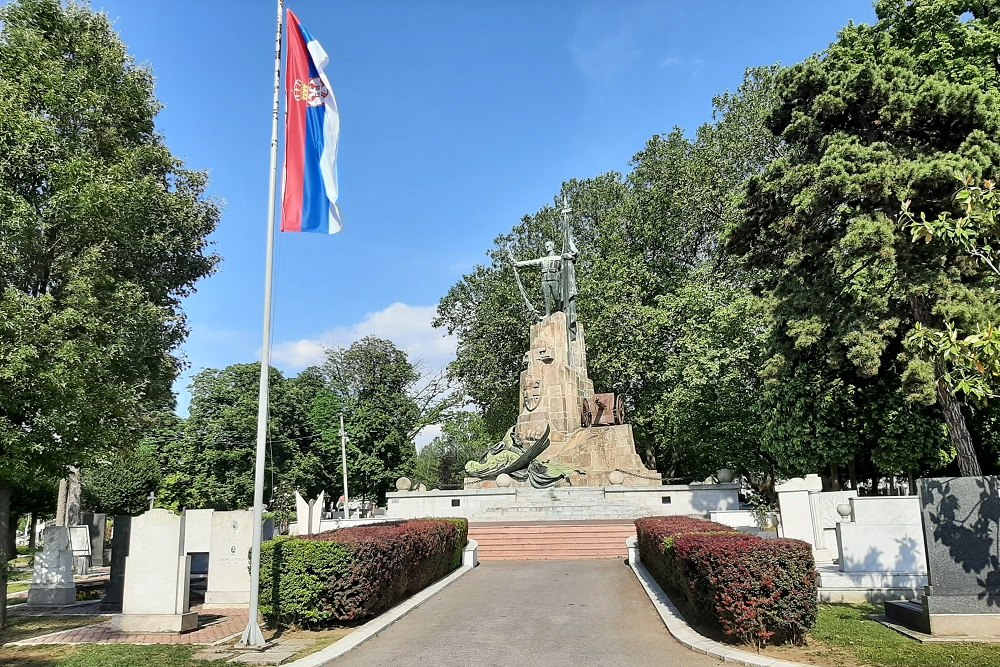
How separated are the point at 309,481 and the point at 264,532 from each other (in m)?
27.6

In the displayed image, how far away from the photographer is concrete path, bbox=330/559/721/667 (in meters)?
7.43

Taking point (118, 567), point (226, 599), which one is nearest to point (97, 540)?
point (118, 567)

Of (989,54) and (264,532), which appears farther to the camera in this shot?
(989,54)

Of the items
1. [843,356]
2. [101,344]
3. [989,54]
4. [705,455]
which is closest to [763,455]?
[705,455]

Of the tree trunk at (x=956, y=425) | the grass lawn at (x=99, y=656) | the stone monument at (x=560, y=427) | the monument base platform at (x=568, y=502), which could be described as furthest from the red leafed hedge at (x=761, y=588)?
the stone monument at (x=560, y=427)

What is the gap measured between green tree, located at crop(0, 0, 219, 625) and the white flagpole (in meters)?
3.77

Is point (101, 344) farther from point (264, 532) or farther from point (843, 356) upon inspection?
point (843, 356)

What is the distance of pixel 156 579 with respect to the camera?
1008cm

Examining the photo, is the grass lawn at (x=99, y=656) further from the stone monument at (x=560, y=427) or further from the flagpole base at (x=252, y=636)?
the stone monument at (x=560, y=427)

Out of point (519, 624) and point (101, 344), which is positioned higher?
point (101, 344)

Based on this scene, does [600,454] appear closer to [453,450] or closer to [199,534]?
[199,534]

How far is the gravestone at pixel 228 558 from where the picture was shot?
40.5ft

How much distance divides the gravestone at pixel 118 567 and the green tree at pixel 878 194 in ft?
51.2

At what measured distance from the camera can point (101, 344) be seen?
38.4 ft
